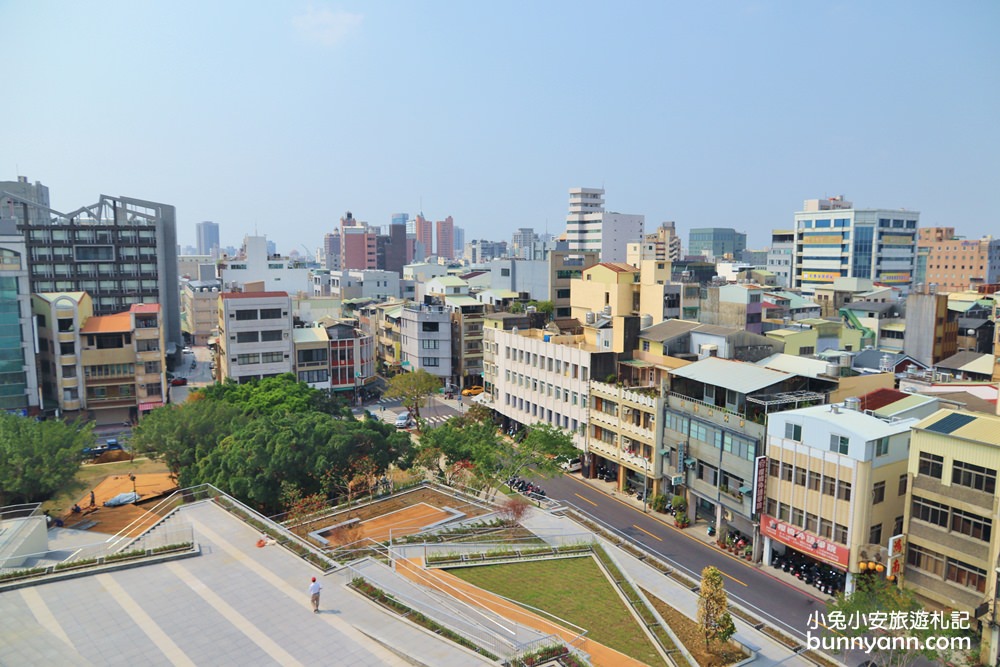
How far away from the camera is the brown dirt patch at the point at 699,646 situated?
2605cm

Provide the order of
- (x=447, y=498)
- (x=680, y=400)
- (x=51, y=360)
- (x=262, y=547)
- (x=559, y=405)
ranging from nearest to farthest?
(x=262, y=547) < (x=447, y=498) < (x=680, y=400) < (x=559, y=405) < (x=51, y=360)

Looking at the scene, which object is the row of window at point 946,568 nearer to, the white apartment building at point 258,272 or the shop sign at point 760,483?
the shop sign at point 760,483

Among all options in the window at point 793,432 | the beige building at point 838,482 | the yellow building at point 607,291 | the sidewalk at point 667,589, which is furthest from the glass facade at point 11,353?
the window at point 793,432

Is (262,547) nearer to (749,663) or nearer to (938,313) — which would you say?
(749,663)

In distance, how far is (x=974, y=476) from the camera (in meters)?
29.2

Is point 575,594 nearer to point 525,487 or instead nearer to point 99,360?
point 525,487

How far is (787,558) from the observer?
38.3 meters

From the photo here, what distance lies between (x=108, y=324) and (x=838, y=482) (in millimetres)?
65573

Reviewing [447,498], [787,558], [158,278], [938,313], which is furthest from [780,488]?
[158,278]

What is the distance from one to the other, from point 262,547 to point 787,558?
90.0 ft

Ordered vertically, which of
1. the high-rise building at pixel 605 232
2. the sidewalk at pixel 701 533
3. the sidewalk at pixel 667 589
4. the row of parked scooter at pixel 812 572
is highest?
the high-rise building at pixel 605 232

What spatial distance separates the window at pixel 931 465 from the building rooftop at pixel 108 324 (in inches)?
2605

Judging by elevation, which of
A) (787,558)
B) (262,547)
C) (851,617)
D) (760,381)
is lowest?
(787,558)

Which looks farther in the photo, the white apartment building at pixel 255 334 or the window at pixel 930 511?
the white apartment building at pixel 255 334
